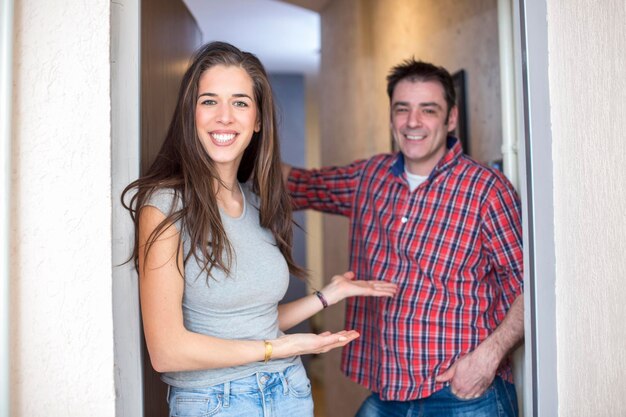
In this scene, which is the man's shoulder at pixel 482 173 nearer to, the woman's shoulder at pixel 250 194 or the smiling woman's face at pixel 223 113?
the woman's shoulder at pixel 250 194

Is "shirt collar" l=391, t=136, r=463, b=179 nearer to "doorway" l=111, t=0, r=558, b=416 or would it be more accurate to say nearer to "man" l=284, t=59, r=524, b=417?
"man" l=284, t=59, r=524, b=417

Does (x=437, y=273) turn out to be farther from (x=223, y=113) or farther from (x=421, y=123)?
(x=223, y=113)

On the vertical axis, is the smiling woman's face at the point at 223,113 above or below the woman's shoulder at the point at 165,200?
above

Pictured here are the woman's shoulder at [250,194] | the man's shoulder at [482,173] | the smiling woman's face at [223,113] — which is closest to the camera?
the smiling woman's face at [223,113]

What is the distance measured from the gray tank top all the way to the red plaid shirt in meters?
0.67

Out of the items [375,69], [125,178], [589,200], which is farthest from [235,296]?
[375,69]

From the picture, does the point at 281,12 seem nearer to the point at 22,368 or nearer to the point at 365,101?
the point at 365,101

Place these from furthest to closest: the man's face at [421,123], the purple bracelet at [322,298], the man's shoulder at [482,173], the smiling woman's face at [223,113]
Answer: the man's face at [421,123]
the man's shoulder at [482,173]
the purple bracelet at [322,298]
the smiling woman's face at [223,113]

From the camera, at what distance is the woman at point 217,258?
1.50 m

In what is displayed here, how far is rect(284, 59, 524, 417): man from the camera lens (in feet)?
7.41

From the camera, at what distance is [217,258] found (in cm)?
158

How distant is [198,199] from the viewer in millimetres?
1606

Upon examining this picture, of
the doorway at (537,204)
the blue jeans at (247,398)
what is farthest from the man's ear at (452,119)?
the blue jeans at (247,398)

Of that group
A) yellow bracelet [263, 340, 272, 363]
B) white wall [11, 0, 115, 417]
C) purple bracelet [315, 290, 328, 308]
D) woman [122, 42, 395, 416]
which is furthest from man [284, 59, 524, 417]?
white wall [11, 0, 115, 417]
